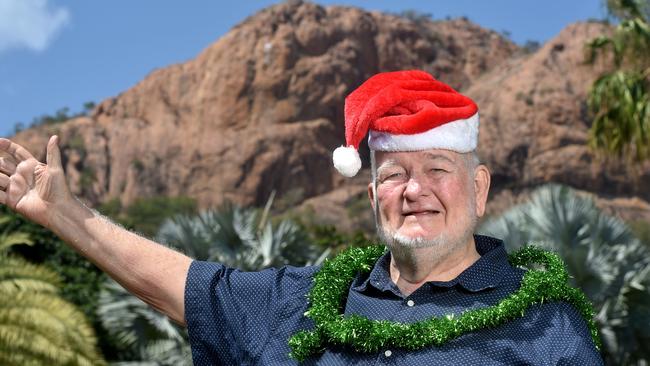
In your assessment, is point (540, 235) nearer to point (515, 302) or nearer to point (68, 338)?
point (68, 338)

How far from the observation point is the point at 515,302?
9.87 feet

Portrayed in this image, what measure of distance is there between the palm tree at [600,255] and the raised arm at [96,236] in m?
10.1

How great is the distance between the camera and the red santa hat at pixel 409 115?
10.5 feet

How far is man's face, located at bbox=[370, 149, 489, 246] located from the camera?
10.3 ft

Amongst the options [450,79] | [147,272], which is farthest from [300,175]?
[147,272]

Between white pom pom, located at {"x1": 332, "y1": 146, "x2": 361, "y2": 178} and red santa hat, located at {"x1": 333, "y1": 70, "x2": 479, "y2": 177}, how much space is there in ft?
0.27

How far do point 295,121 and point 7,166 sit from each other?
64.8m

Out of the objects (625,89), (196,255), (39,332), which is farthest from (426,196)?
(625,89)

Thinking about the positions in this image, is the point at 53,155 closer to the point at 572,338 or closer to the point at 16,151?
the point at 16,151

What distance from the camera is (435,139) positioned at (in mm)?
3213

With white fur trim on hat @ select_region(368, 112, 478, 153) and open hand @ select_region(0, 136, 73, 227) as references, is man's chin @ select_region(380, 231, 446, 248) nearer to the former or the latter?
white fur trim on hat @ select_region(368, 112, 478, 153)

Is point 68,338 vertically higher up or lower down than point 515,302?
lower down

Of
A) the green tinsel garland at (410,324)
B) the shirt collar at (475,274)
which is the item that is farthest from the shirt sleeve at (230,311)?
the shirt collar at (475,274)

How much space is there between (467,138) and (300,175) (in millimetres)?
63009
